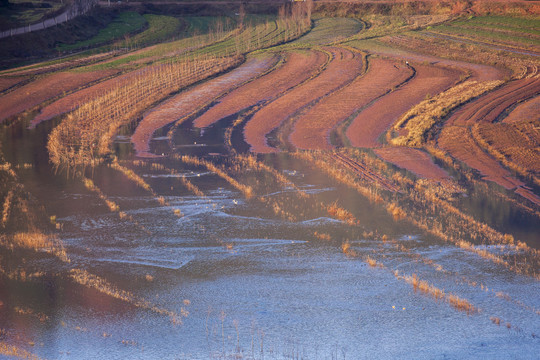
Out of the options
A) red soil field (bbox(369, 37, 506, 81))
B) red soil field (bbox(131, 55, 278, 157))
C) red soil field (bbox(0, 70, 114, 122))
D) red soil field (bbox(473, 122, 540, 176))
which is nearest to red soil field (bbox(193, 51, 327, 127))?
red soil field (bbox(131, 55, 278, 157))

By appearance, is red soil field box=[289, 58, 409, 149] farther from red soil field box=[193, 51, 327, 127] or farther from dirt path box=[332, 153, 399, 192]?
red soil field box=[193, 51, 327, 127]

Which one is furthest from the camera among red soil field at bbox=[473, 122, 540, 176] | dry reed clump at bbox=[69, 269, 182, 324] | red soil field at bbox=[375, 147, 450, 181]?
red soil field at bbox=[473, 122, 540, 176]

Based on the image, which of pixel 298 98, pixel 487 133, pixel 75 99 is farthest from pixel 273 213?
pixel 75 99

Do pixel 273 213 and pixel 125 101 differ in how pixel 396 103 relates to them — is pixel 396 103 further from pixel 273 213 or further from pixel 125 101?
pixel 273 213

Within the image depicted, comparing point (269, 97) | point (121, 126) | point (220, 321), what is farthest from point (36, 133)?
point (220, 321)

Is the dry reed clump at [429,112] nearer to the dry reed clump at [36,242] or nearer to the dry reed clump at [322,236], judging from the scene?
the dry reed clump at [322,236]

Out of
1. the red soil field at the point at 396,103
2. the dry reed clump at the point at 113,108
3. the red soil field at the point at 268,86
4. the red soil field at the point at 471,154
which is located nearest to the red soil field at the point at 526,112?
the red soil field at the point at 471,154
